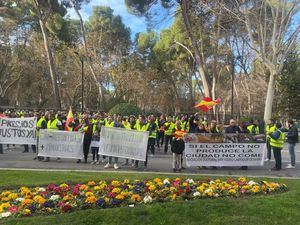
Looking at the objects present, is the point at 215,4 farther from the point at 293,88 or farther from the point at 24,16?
the point at 24,16

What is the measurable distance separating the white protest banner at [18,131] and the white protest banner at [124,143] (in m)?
3.51

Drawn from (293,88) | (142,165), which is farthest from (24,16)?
(142,165)

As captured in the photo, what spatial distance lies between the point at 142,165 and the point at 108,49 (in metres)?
40.0

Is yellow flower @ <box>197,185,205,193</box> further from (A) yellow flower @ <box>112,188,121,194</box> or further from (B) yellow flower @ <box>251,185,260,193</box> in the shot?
(A) yellow flower @ <box>112,188,121,194</box>

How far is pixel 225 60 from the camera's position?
44.8 metres

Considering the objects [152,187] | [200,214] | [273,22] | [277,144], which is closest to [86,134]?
[152,187]

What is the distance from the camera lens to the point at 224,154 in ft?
45.5

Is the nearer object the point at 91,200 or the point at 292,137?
the point at 91,200

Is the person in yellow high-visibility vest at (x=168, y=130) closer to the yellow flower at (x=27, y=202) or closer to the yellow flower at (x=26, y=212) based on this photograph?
the yellow flower at (x=27, y=202)

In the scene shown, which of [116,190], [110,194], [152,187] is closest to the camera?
[110,194]

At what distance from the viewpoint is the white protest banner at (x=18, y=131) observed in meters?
15.7

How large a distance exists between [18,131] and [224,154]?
791 centimetres

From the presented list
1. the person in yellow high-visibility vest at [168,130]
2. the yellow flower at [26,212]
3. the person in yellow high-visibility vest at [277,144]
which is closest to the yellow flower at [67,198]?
the yellow flower at [26,212]

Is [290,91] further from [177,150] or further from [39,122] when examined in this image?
[39,122]
